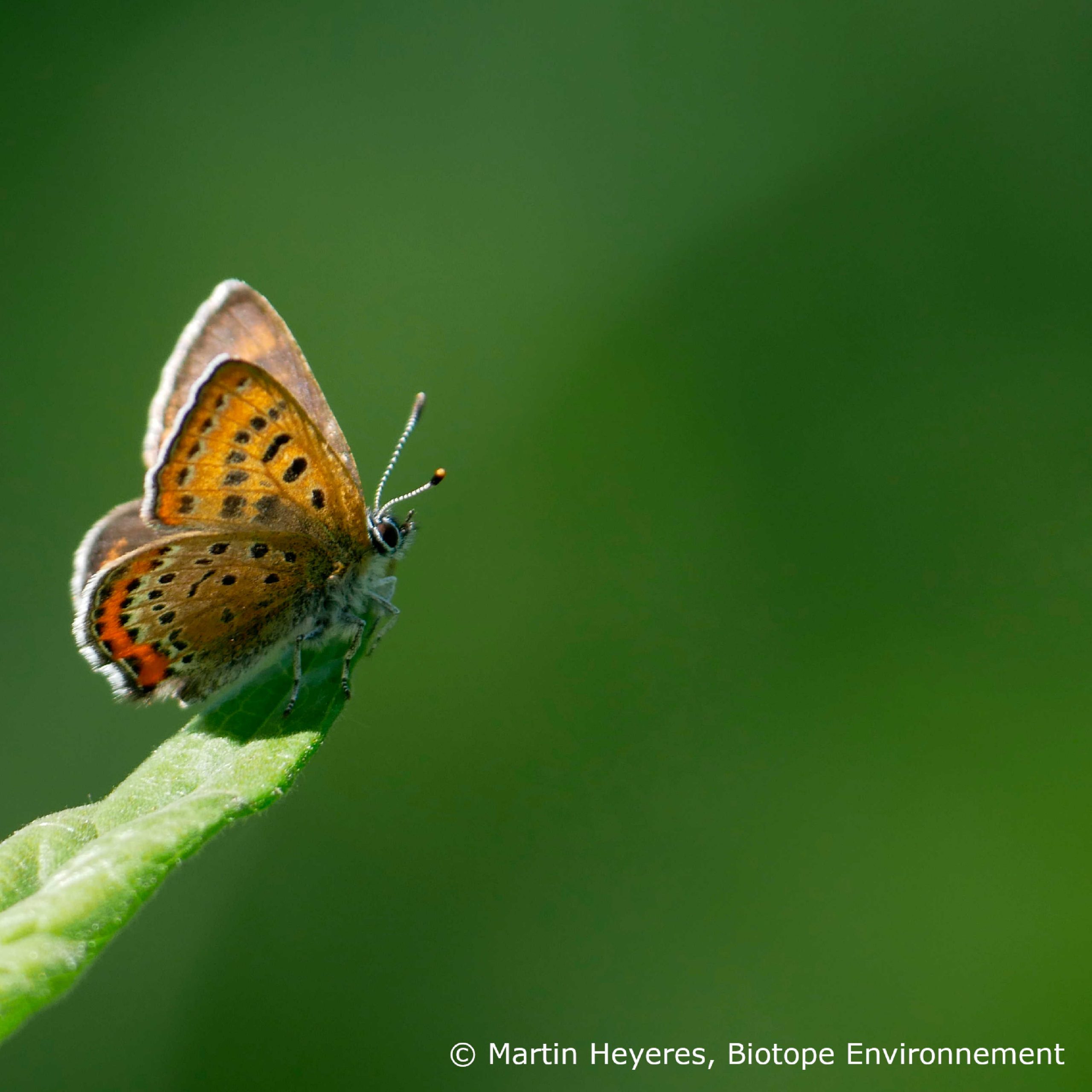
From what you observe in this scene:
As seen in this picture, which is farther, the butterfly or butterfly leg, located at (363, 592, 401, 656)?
butterfly leg, located at (363, 592, 401, 656)

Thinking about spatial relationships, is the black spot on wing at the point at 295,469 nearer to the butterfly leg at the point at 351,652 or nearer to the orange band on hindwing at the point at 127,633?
the orange band on hindwing at the point at 127,633

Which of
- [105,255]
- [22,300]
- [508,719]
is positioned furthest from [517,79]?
[508,719]

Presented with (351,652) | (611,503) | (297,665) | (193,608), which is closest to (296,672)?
(297,665)

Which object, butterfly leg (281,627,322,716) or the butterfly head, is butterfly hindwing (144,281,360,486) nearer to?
the butterfly head

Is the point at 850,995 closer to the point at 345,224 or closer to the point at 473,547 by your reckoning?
the point at 473,547

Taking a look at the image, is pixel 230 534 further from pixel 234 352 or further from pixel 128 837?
pixel 128 837

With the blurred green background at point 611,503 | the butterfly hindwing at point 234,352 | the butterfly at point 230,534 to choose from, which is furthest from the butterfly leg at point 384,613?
the blurred green background at point 611,503

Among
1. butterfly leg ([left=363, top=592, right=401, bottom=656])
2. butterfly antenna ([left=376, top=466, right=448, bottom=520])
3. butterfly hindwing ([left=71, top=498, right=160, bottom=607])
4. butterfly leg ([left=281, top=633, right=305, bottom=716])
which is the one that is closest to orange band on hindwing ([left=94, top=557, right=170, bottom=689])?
butterfly hindwing ([left=71, top=498, right=160, bottom=607])

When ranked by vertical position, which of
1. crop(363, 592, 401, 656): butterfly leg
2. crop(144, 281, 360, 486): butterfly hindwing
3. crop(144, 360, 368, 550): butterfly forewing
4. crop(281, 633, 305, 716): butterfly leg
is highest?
crop(144, 281, 360, 486): butterfly hindwing
